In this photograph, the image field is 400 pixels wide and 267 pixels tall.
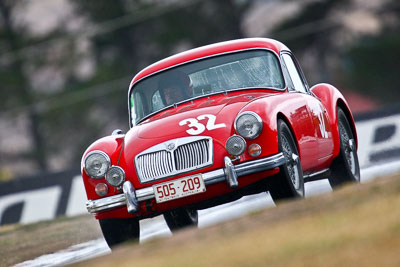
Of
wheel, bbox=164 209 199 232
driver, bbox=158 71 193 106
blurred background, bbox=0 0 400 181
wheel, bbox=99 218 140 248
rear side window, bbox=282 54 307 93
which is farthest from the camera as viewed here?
blurred background, bbox=0 0 400 181

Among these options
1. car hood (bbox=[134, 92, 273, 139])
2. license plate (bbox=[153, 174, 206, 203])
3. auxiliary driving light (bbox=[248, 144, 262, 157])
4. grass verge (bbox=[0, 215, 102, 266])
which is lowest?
grass verge (bbox=[0, 215, 102, 266])

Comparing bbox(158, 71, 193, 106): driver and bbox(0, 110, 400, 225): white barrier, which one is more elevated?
bbox(158, 71, 193, 106): driver

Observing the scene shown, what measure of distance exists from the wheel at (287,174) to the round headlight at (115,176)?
125 centimetres

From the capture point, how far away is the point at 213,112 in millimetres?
7906

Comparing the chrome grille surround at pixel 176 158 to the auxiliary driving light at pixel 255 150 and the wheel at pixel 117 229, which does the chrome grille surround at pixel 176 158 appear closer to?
the auxiliary driving light at pixel 255 150

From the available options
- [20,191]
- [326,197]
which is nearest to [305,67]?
[20,191]

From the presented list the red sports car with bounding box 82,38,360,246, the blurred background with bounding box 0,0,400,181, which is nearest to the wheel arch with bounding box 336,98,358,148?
the red sports car with bounding box 82,38,360,246

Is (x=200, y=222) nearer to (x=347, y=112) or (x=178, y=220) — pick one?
(x=178, y=220)

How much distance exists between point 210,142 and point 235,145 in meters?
0.21

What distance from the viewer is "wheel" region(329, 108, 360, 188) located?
9.65 metres

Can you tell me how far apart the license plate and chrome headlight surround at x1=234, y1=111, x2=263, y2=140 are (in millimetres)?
533

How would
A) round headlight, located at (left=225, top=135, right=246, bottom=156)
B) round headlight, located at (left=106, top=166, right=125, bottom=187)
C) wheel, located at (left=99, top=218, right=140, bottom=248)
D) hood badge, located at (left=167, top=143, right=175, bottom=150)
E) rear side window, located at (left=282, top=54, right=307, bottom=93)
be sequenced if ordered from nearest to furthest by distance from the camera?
round headlight, located at (left=225, top=135, right=246, bottom=156), hood badge, located at (left=167, top=143, right=175, bottom=150), round headlight, located at (left=106, top=166, right=125, bottom=187), wheel, located at (left=99, top=218, right=140, bottom=248), rear side window, located at (left=282, top=54, right=307, bottom=93)

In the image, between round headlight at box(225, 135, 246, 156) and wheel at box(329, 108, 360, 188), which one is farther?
wheel at box(329, 108, 360, 188)

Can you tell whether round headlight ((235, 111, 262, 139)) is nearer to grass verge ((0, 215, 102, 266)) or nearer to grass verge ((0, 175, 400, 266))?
grass verge ((0, 175, 400, 266))
